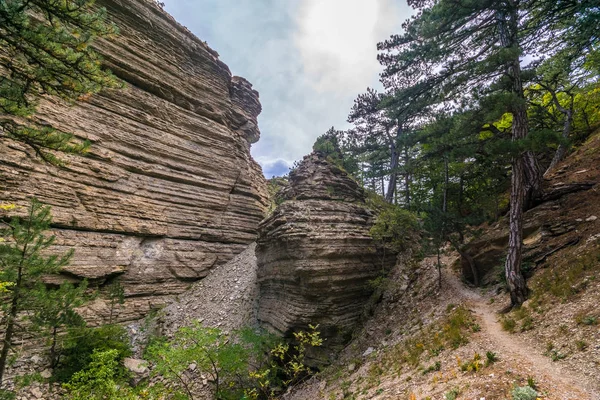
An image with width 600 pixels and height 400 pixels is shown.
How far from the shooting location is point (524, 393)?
4.58 metres

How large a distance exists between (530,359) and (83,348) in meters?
16.6

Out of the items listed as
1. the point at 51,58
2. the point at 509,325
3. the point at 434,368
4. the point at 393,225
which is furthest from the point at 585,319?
the point at 51,58

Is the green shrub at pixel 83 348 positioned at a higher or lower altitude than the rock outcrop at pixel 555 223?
lower

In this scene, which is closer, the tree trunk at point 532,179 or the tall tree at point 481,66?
the tall tree at point 481,66

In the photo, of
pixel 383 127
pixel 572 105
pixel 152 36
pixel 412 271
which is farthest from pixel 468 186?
pixel 152 36

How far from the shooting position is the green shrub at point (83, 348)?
11680mm

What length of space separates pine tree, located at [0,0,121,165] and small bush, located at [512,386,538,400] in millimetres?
10028

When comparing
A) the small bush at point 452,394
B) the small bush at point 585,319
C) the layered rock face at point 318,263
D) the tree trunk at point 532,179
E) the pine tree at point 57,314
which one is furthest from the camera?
the layered rock face at point 318,263

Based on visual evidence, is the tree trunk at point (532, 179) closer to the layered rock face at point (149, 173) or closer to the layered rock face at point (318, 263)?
the layered rock face at point (318, 263)

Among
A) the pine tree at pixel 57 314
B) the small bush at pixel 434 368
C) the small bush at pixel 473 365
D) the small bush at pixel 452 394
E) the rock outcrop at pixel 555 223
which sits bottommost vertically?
the small bush at pixel 434 368

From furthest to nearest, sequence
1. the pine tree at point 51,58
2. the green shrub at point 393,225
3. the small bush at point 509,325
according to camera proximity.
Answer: the green shrub at point 393,225 < the small bush at point 509,325 < the pine tree at point 51,58

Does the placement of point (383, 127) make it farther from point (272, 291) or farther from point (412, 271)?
point (272, 291)

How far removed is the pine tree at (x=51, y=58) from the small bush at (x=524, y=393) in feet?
32.9

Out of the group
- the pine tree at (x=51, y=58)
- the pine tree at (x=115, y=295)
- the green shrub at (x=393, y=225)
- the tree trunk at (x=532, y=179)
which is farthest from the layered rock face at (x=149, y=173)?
the tree trunk at (x=532, y=179)
